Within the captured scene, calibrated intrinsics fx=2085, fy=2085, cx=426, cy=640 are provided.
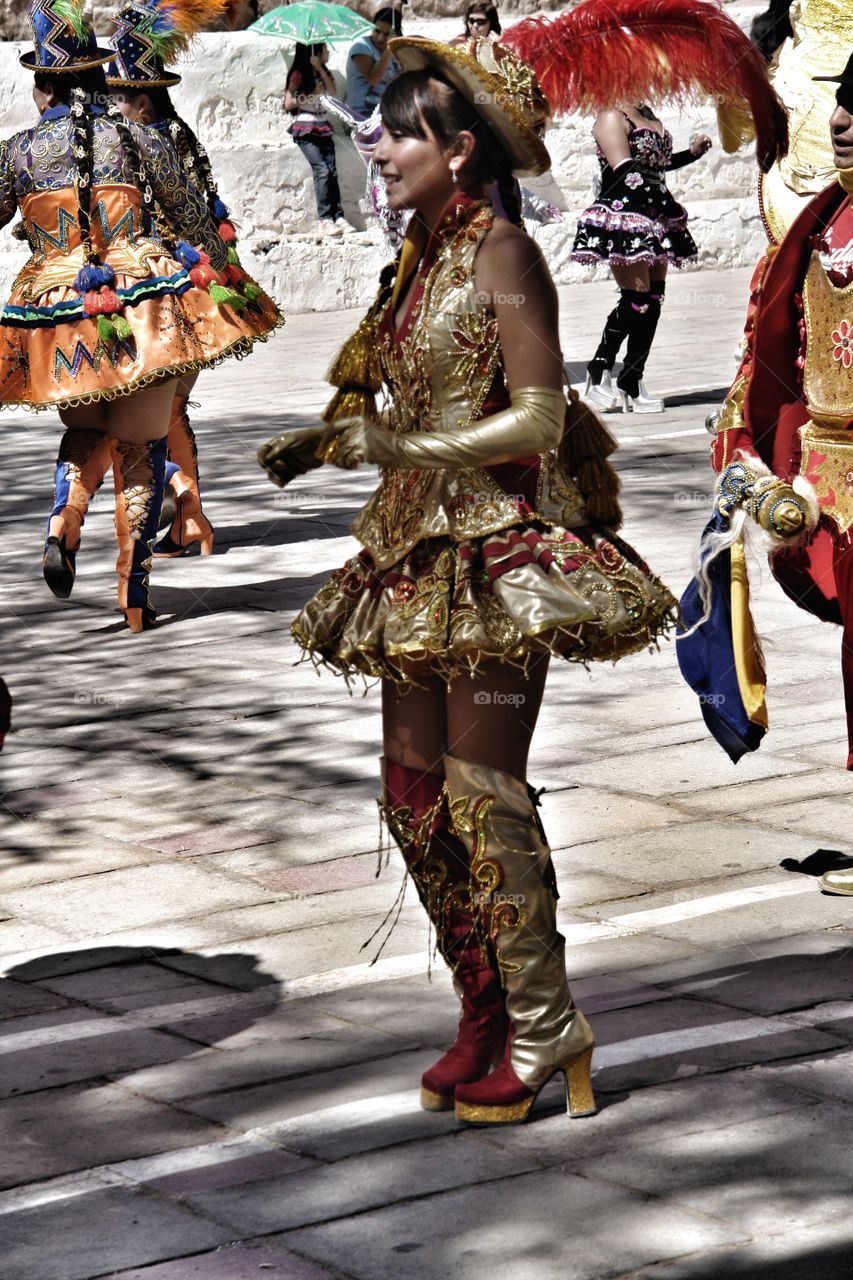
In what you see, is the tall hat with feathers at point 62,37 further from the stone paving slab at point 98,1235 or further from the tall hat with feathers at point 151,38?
the stone paving slab at point 98,1235

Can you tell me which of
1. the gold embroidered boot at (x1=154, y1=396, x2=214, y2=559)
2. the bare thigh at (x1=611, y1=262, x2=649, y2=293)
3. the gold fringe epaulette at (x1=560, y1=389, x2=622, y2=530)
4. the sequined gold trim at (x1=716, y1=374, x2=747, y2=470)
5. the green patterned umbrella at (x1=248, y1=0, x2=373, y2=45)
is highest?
the green patterned umbrella at (x1=248, y1=0, x2=373, y2=45)

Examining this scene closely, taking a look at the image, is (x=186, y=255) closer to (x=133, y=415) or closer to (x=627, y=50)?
(x=133, y=415)

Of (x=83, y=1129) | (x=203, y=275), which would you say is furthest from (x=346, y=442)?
(x=203, y=275)

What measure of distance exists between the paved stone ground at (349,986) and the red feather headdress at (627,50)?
200 cm

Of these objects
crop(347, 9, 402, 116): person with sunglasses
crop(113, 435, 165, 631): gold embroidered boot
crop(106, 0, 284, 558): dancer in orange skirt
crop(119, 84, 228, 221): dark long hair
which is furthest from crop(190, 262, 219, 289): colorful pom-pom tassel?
crop(347, 9, 402, 116): person with sunglasses

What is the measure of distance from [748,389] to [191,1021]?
2.14 meters

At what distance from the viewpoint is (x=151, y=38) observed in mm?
9398

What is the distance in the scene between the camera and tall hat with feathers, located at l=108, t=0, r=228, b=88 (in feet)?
30.1

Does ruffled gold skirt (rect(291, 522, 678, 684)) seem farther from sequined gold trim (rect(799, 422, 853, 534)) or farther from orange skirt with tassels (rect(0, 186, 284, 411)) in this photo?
orange skirt with tassels (rect(0, 186, 284, 411))

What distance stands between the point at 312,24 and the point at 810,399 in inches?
583

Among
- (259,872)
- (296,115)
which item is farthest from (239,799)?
(296,115)

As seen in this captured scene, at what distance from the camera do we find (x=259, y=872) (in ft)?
18.8

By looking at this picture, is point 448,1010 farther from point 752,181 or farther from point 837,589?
point 752,181

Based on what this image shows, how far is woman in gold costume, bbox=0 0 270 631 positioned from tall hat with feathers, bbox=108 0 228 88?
0.64 m
